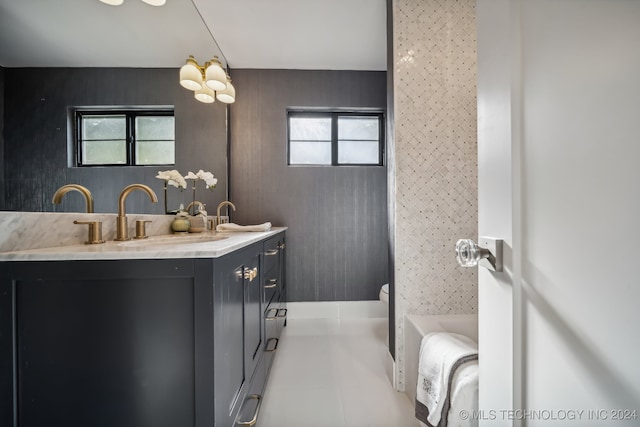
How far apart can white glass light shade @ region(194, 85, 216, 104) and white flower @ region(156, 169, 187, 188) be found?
2.17ft

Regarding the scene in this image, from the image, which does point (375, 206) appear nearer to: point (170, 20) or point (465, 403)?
point (465, 403)

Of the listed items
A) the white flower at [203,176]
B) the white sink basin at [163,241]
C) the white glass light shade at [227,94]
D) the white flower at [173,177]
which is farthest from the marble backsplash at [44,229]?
the white glass light shade at [227,94]

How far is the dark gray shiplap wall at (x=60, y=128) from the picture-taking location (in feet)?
2.97

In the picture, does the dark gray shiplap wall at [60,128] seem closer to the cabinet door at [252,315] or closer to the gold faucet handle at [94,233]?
the gold faucet handle at [94,233]

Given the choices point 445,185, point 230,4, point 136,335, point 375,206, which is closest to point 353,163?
point 375,206

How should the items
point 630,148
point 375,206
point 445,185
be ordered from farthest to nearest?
1. point 375,206
2. point 445,185
3. point 630,148

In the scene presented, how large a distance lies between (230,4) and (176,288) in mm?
2144

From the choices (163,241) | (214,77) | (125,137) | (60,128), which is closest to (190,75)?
(214,77)

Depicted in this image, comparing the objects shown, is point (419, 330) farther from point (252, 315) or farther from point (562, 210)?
point (562, 210)

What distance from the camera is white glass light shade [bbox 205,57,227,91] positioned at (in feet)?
6.09

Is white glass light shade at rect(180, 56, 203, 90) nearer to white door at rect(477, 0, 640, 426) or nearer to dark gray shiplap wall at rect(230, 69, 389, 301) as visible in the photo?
dark gray shiplap wall at rect(230, 69, 389, 301)

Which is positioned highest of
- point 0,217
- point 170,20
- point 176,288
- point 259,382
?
point 170,20

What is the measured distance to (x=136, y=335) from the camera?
761 millimetres

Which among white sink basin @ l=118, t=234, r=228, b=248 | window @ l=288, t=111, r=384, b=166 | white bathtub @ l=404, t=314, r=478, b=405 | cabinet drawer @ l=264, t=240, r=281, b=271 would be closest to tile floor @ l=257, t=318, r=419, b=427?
white bathtub @ l=404, t=314, r=478, b=405
